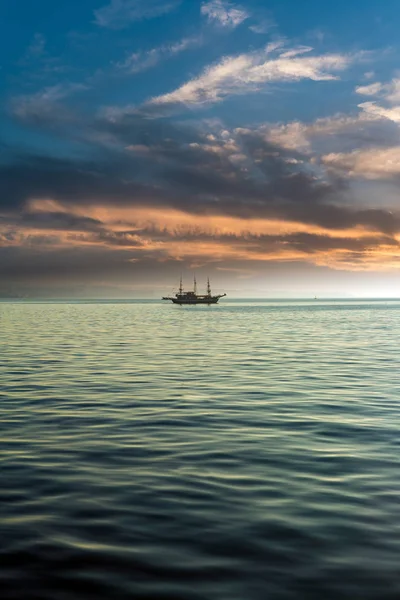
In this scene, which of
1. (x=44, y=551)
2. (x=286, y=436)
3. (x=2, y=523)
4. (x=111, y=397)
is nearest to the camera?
(x=44, y=551)

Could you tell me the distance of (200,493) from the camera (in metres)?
11.1

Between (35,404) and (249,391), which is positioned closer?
(35,404)

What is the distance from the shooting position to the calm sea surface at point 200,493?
25.3 ft

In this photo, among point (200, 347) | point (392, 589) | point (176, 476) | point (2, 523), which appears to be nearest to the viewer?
point (392, 589)

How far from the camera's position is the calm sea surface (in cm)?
772

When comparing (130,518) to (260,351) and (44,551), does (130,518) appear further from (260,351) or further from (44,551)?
(260,351)

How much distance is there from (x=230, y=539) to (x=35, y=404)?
1395 cm

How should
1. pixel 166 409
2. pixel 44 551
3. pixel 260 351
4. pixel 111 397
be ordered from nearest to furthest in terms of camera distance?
pixel 44 551
pixel 166 409
pixel 111 397
pixel 260 351

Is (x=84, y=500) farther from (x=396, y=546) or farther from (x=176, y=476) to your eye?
(x=396, y=546)

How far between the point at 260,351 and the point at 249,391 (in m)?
19.7

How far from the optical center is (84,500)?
34.9ft

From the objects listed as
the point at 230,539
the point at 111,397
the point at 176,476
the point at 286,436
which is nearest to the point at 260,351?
the point at 111,397

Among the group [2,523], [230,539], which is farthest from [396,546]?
[2,523]

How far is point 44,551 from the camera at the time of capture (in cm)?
849
